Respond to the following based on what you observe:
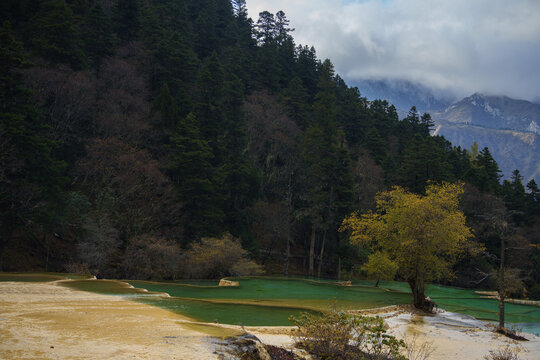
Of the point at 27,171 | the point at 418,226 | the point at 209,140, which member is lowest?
the point at 418,226

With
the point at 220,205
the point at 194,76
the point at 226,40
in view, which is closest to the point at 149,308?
the point at 220,205

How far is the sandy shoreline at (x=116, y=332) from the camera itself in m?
6.50

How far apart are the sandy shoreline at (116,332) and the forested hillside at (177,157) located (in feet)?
10.1

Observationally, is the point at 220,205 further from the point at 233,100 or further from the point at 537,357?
the point at 537,357

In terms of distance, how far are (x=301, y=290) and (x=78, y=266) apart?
13509mm

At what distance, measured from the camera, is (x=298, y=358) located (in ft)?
27.0

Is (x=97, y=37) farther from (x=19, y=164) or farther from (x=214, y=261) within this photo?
(x=214, y=261)

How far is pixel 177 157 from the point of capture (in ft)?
106

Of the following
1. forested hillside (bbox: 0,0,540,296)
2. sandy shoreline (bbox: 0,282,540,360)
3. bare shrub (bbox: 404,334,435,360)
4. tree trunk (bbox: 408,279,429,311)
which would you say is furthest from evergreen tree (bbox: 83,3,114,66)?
bare shrub (bbox: 404,334,435,360)

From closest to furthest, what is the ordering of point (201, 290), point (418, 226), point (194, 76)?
1. point (418, 226)
2. point (201, 290)
3. point (194, 76)

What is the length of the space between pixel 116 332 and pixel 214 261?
19965 mm

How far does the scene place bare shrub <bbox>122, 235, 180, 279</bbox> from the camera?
24.6m

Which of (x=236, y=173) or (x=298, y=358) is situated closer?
(x=298, y=358)

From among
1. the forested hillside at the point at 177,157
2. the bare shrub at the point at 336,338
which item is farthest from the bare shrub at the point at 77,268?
the bare shrub at the point at 336,338
